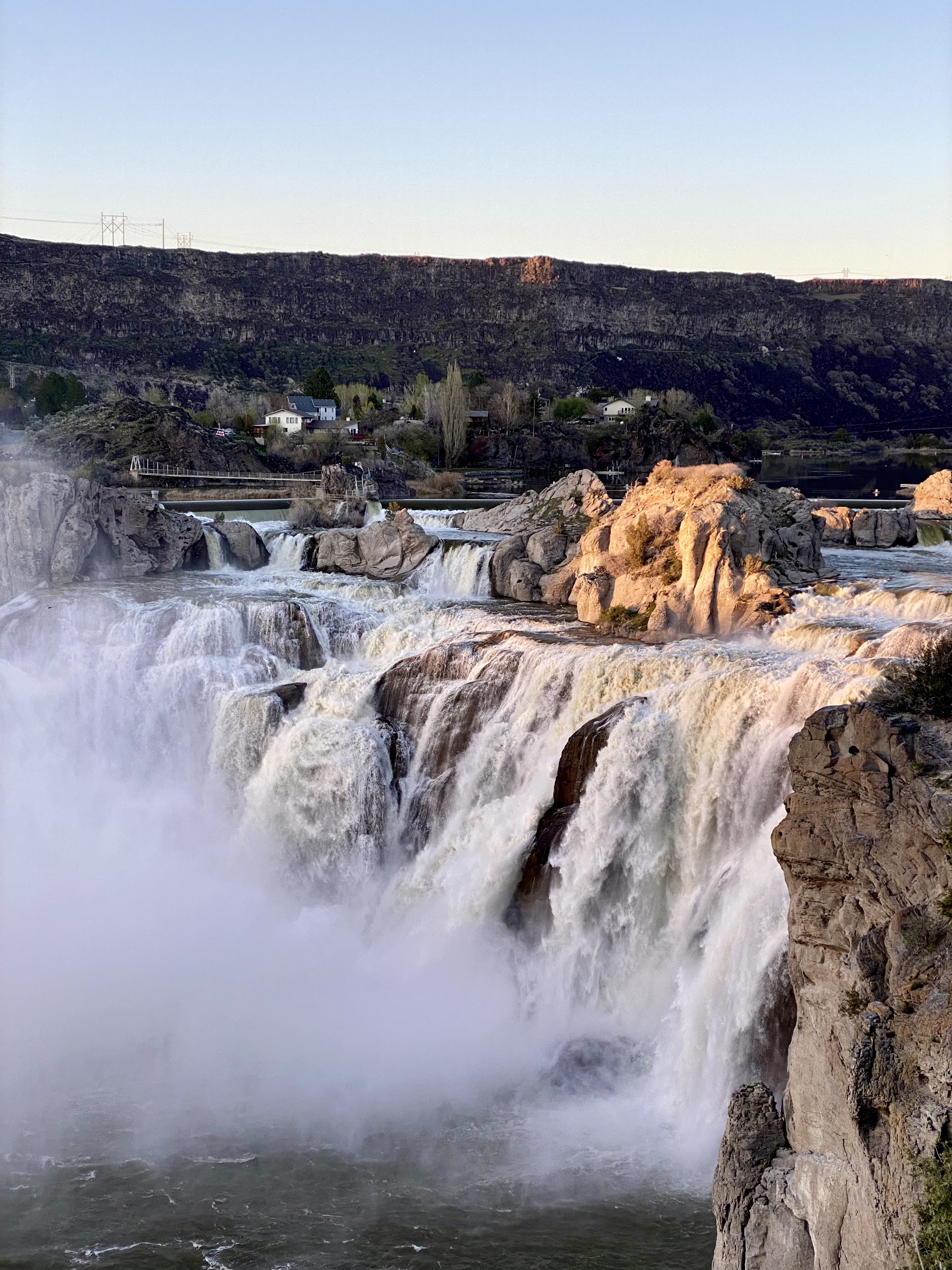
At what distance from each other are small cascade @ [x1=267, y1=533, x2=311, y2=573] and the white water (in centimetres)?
905

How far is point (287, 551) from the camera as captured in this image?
39.2 meters

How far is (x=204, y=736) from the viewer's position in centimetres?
2680

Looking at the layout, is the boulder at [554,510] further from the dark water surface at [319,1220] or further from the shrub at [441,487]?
the shrub at [441,487]

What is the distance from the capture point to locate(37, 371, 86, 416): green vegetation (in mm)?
81938

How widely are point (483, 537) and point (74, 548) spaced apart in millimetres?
13054

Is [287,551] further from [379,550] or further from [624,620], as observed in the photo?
[624,620]

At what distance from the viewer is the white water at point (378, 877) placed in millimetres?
16641

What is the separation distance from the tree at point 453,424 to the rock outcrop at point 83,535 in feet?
156

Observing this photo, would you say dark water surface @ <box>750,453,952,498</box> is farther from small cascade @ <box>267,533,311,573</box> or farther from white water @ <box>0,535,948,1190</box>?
white water @ <box>0,535,948,1190</box>

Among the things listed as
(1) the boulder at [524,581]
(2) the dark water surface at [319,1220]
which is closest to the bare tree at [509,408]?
(1) the boulder at [524,581]

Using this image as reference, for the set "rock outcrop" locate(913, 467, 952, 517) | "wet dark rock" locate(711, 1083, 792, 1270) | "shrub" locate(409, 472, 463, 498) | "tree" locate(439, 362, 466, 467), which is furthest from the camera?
"tree" locate(439, 362, 466, 467)

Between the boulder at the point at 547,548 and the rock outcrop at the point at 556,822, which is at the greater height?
the boulder at the point at 547,548

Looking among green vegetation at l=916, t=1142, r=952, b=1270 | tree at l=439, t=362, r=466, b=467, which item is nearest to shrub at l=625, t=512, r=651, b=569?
green vegetation at l=916, t=1142, r=952, b=1270

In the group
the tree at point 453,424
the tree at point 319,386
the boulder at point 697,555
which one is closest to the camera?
the boulder at point 697,555
